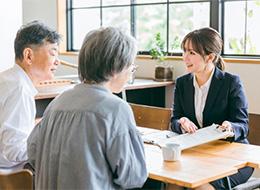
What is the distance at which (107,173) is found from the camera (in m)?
1.55

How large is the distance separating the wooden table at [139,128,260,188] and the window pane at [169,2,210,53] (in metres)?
2.30

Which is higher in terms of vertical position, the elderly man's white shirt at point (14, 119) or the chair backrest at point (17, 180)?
the elderly man's white shirt at point (14, 119)

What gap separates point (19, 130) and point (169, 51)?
3032 millimetres

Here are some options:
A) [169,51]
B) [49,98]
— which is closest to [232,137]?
[49,98]

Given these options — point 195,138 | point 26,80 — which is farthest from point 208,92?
point 26,80

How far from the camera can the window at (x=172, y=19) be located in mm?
4270

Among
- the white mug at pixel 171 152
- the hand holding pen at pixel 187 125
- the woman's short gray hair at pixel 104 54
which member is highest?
the woman's short gray hair at pixel 104 54

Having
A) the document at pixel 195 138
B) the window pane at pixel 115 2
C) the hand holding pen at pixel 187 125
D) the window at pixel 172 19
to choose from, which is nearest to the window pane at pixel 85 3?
the window at pixel 172 19

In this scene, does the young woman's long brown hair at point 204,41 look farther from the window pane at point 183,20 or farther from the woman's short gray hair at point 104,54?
the window pane at point 183,20

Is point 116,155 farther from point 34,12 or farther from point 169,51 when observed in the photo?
point 34,12

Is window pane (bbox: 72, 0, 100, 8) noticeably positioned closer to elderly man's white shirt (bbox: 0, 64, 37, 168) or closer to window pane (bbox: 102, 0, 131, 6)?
window pane (bbox: 102, 0, 131, 6)

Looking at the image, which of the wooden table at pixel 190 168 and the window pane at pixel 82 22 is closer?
the wooden table at pixel 190 168

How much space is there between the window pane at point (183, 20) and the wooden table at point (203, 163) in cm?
230

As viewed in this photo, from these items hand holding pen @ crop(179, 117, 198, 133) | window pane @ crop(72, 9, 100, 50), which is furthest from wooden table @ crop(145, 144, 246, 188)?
window pane @ crop(72, 9, 100, 50)
